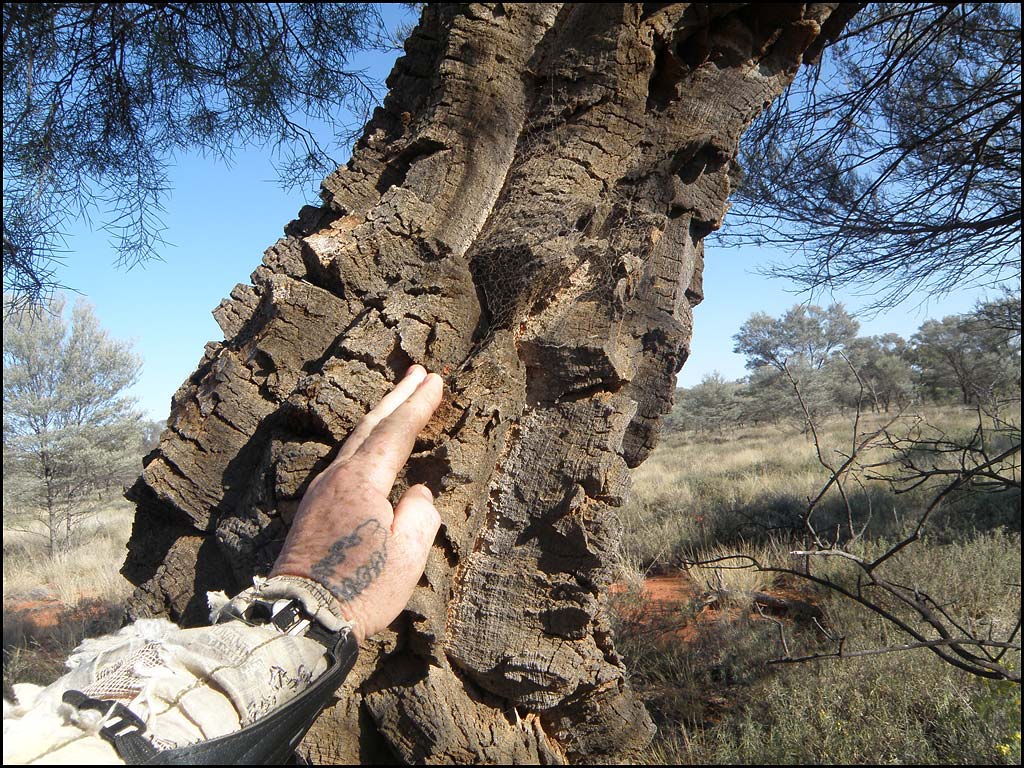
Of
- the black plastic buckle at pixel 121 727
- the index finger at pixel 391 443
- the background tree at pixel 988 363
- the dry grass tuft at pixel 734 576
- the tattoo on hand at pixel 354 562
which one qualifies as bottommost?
the dry grass tuft at pixel 734 576

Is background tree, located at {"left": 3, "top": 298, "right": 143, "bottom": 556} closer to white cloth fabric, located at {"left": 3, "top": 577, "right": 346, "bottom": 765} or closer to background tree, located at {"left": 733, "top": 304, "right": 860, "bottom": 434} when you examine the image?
white cloth fabric, located at {"left": 3, "top": 577, "right": 346, "bottom": 765}

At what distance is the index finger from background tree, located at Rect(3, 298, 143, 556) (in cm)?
1162

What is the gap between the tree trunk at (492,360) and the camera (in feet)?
5.44

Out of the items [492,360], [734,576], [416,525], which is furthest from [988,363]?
[416,525]

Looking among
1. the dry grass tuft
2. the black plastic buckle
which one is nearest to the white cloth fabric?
the black plastic buckle

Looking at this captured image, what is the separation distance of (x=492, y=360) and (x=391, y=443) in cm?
39

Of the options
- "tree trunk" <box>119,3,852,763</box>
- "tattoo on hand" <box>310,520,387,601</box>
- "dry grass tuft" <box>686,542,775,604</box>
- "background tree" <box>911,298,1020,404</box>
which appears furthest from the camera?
"dry grass tuft" <box>686,542,775,604</box>

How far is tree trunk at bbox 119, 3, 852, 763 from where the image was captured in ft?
5.44

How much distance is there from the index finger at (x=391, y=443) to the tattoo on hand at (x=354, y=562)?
0.38 ft

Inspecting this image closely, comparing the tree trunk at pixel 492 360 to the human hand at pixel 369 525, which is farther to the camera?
the tree trunk at pixel 492 360

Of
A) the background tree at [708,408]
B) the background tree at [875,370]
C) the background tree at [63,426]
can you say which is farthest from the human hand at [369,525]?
the background tree at [708,408]

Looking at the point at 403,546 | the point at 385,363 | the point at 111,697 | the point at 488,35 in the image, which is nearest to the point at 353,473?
the point at 403,546

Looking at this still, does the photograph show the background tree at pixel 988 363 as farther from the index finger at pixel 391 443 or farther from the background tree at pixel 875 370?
the background tree at pixel 875 370

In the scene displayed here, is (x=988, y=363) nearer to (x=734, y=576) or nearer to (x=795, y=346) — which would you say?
(x=734, y=576)
